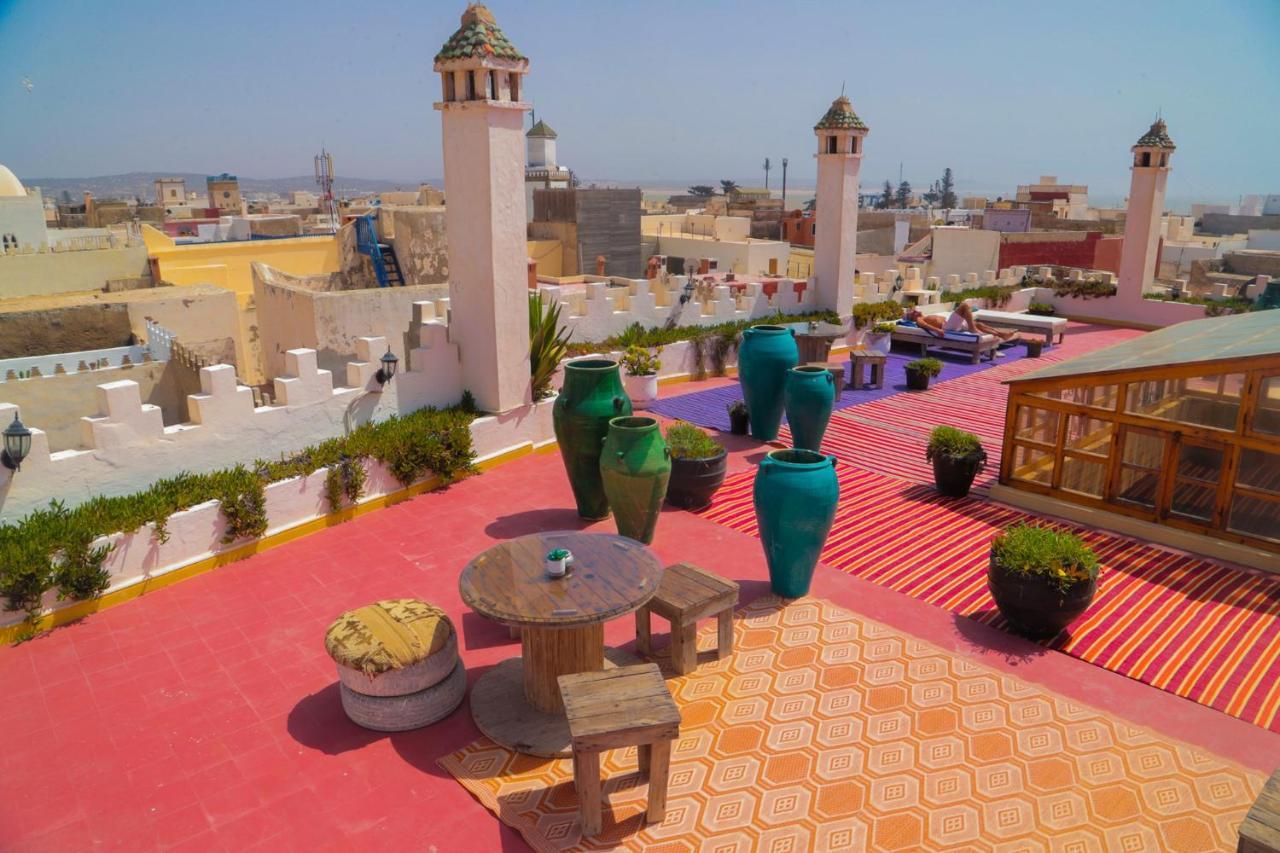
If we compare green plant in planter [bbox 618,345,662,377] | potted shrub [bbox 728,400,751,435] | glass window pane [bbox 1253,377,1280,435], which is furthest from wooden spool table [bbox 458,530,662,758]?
green plant in planter [bbox 618,345,662,377]

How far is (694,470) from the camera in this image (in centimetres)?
926

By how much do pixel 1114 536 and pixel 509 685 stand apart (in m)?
6.20

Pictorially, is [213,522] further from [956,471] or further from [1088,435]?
[1088,435]

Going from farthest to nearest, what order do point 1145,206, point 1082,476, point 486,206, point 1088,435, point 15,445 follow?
point 1145,206 → point 486,206 → point 1082,476 → point 1088,435 → point 15,445

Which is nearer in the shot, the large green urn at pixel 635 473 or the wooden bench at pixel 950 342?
the large green urn at pixel 635 473

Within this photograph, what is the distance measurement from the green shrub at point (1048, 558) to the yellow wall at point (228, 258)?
81.0 ft

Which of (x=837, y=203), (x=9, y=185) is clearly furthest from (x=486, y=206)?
(x=9, y=185)

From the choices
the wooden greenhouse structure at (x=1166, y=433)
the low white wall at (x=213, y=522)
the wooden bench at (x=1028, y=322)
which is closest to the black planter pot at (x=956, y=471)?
the wooden greenhouse structure at (x=1166, y=433)

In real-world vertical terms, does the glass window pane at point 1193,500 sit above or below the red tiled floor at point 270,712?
above

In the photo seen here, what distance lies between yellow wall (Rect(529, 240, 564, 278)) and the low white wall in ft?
68.0

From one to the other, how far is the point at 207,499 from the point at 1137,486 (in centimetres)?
910

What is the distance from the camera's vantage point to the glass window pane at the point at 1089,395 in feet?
27.8

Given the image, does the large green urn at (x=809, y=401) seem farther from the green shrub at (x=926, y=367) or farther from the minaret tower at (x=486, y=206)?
the green shrub at (x=926, y=367)

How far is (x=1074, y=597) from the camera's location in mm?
6465
